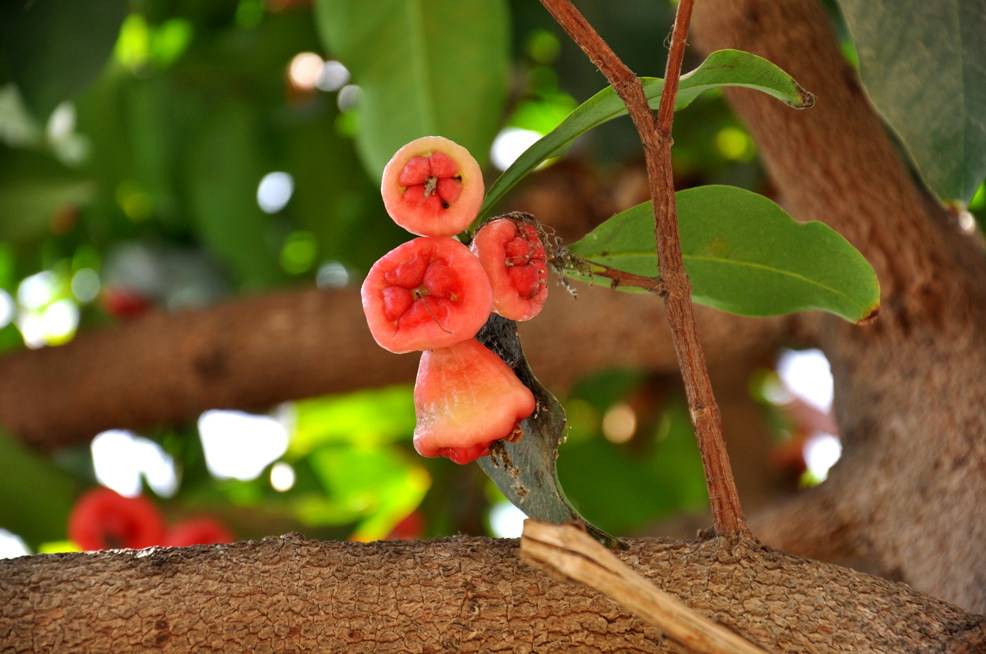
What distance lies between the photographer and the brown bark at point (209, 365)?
161 centimetres

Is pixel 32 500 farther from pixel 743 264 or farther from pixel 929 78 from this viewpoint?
pixel 929 78

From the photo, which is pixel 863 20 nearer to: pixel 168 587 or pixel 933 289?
pixel 933 289

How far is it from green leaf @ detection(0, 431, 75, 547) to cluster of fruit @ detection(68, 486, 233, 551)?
0.02m

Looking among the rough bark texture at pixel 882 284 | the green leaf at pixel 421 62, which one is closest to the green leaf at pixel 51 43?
the green leaf at pixel 421 62

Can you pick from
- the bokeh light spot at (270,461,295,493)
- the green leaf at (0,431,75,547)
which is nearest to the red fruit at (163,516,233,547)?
the green leaf at (0,431,75,547)

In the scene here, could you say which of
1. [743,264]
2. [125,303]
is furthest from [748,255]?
[125,303]

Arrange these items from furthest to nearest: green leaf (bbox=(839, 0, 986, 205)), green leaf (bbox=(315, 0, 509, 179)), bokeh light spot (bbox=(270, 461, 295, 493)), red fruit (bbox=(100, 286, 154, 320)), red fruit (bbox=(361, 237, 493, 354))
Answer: red fruit (bbox=(100, 286, 154, 320)) < bokeh light spot (bbox=(270, 461, 295, 493)) < green leaf (bbox=(315, 0, 509, 179)) < green leaf (bbox=(839, 0, 986, 205)) < red fruit (bbox=(361, 237, 493, 354))

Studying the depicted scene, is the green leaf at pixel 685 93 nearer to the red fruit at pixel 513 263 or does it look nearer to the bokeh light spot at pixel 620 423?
the red fruit at pixel 513 263

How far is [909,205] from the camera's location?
3.25 feet

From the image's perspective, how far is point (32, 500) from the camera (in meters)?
1.42

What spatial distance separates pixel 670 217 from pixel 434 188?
14 cm

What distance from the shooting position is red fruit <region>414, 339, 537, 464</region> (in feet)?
1.80

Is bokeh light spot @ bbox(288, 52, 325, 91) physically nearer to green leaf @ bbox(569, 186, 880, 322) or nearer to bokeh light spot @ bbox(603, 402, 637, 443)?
bokeh light spot @ bbox(603, 402, 637, 443)

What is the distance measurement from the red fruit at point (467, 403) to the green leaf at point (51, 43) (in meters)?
0.94
